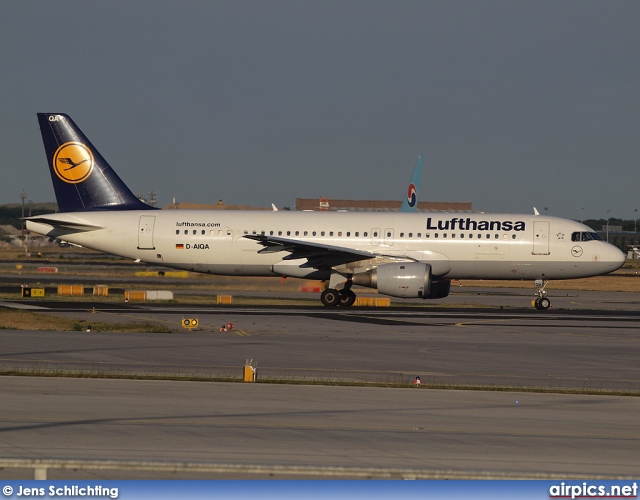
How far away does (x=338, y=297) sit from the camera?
130 ft

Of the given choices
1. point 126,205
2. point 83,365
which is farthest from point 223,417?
point 126,205

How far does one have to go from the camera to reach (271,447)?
1154 cm

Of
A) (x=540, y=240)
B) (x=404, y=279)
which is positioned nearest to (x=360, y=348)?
(x=404, y=279)

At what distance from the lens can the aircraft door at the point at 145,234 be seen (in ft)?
135

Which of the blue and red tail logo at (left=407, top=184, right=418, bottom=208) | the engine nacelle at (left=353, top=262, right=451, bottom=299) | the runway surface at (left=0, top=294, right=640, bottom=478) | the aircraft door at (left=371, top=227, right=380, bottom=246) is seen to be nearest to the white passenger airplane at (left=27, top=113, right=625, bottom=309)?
the aircraft door at (left=371, top=227, right=380, bottom=246)

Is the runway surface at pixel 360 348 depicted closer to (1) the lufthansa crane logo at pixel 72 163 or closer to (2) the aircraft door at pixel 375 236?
(2) the aircraft door at pixel 375 236

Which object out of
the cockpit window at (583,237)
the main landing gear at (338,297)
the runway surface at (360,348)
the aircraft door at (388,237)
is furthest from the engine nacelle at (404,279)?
the cockpit window at (583,237)

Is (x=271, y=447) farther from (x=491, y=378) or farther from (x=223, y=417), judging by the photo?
(x=491, y=378)

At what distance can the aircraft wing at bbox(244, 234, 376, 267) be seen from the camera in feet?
125

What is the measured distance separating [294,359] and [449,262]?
19.8 m

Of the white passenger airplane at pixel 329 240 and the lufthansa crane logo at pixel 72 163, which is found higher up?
the lufthansa crane logo at pixel 72 163

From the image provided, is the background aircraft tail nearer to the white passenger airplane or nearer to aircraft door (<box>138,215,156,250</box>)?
the white passenger airplane

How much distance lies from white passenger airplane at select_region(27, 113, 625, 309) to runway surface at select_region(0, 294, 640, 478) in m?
10.2

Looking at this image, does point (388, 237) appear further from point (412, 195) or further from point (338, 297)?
→ point (412, 195)
